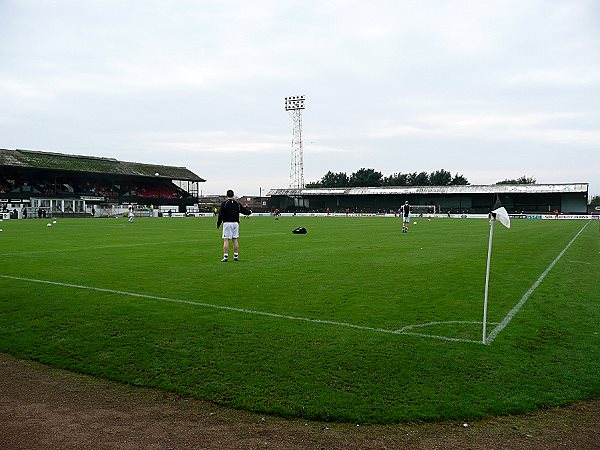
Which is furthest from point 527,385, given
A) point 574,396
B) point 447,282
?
point 447,282

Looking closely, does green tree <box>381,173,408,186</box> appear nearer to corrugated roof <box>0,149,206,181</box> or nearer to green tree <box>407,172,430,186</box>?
green tree <box>407,172,430,186</box>

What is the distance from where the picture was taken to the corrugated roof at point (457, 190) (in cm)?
8206

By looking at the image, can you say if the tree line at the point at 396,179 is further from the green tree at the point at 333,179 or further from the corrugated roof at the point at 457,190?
the corrugated roof at the point at 457,190

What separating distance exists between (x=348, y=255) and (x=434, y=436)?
13.2 meters

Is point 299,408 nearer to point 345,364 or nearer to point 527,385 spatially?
point 345,364

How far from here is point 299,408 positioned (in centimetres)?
486

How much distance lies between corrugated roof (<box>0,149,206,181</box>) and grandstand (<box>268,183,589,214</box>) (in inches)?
867

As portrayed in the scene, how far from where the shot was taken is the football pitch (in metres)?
5.18

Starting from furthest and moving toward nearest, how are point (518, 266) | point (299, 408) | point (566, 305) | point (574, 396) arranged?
1. point (518, 266)
2. point (566, 305)
3. point (574, 396)
4. point (299, 408)

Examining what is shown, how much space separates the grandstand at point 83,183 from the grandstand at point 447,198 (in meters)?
22.2

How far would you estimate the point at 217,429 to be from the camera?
453 centimetres

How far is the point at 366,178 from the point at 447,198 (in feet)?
154

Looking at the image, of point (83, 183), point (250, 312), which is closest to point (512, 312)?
point (250, 312)

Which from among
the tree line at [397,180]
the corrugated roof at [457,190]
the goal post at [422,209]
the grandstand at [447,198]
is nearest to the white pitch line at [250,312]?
the grandstand at [447,198]
